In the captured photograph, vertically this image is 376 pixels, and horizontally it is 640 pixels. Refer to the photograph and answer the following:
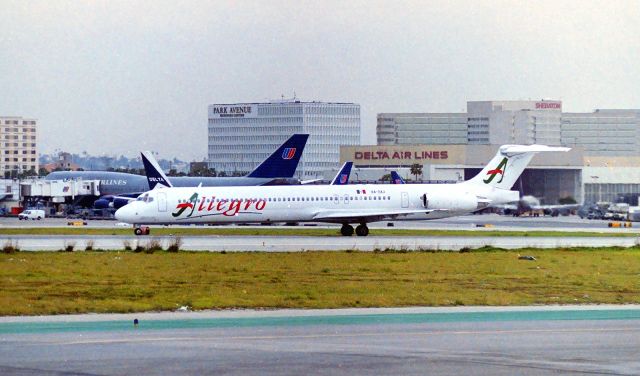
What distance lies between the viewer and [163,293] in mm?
33469

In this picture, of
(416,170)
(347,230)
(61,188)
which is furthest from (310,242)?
(416,170)

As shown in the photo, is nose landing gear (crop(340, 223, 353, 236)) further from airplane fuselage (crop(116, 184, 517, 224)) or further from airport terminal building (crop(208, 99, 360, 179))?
airport terminal building (crop(208, 99, 360, 179))

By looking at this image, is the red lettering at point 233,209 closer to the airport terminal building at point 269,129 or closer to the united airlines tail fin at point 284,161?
the airport terminal building at point 269,129

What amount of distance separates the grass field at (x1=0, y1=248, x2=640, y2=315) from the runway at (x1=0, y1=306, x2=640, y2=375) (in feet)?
6.88

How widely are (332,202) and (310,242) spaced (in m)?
11.6

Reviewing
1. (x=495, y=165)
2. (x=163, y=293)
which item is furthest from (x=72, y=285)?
(x=495, y=165)

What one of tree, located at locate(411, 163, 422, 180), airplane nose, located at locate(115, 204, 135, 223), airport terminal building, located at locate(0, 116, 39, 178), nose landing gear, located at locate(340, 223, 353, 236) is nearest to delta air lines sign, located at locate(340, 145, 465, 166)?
tree, located at locate(411, 163, 422, 180)

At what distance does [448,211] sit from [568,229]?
→ 11.1m

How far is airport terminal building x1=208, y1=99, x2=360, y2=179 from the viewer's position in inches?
4038

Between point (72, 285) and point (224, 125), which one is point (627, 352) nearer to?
point (72, 285)

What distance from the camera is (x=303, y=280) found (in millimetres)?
37406

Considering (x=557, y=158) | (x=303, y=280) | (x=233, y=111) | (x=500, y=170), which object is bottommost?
(x=303, y=280)

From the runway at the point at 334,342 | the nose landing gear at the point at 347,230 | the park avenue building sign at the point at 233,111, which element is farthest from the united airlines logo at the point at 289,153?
the runway at the point at 334,342

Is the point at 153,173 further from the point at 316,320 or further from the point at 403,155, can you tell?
the point at 403,155
